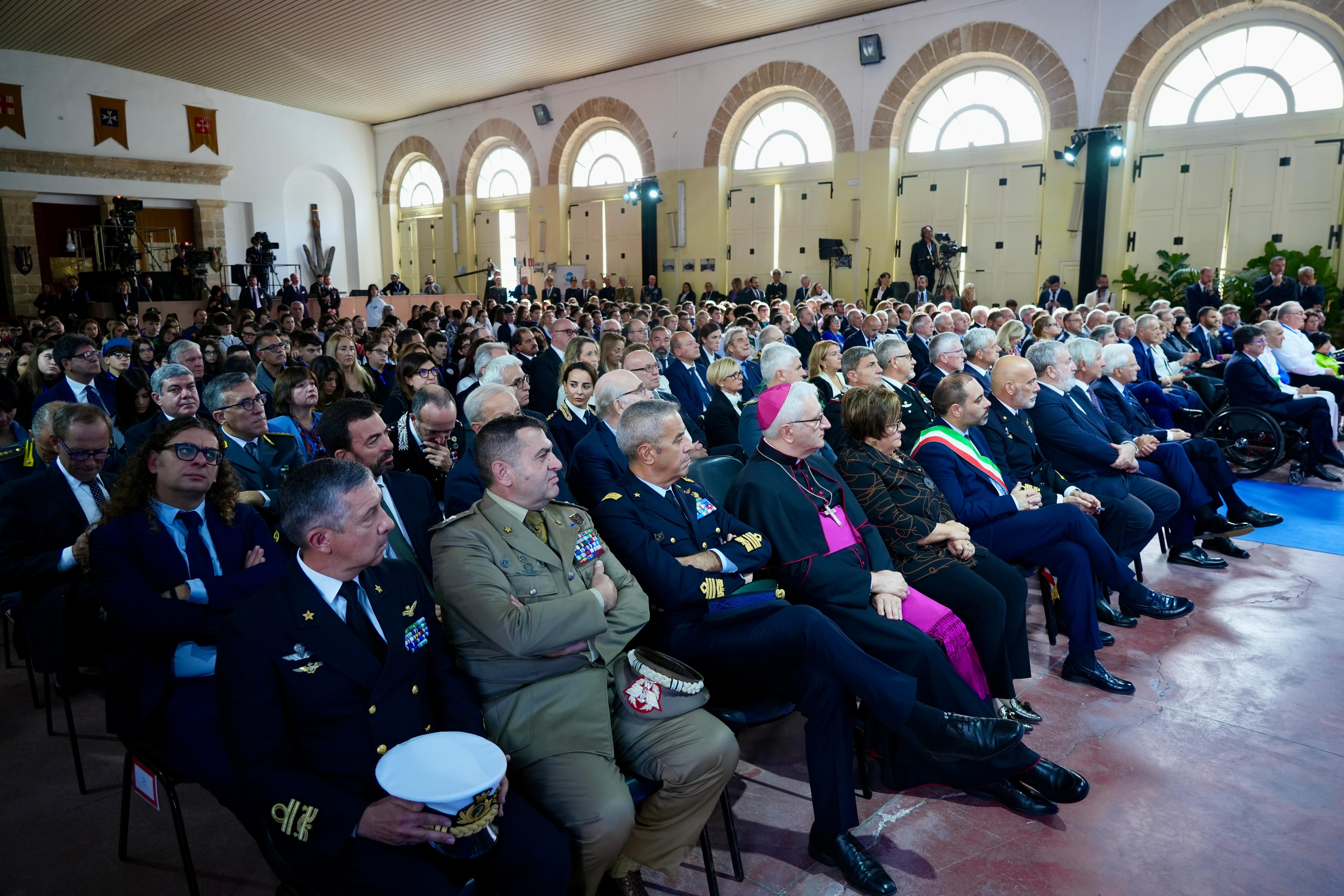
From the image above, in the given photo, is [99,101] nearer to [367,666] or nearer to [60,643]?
[60,643]

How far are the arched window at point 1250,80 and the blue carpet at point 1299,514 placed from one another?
22.6 feet

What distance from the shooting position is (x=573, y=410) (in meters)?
4.32

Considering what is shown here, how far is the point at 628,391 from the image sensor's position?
142 inches

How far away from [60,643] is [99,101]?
18.0 m

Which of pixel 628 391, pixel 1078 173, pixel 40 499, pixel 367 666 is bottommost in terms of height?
pixel 367 666

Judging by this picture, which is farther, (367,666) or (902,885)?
(902,885)

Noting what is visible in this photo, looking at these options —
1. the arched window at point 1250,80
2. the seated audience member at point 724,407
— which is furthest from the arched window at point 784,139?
the seated audience member at point 724,407

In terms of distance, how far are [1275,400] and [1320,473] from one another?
0.85 meters

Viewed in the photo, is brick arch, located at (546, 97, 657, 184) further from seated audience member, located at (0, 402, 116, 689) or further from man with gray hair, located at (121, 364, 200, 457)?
seated audience member, located at (0, 402, 116, 689)

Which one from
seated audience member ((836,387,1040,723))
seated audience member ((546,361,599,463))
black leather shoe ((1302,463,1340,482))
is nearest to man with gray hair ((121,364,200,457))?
seated audience member ((546,361,599,463))

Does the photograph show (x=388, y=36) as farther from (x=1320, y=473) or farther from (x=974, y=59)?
(x=1320, y=473)

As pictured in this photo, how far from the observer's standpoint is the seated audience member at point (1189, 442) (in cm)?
510

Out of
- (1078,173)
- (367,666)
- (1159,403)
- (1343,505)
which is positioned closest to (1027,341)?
(1159,403)

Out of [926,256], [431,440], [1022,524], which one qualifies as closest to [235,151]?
[926,256]
